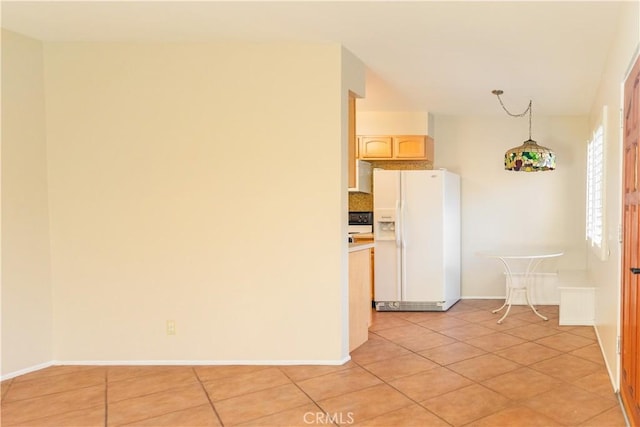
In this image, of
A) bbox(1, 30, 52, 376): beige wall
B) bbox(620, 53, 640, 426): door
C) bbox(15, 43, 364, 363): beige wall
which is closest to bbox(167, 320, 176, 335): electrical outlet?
bbox(15, 43, 364, 363): beige wall

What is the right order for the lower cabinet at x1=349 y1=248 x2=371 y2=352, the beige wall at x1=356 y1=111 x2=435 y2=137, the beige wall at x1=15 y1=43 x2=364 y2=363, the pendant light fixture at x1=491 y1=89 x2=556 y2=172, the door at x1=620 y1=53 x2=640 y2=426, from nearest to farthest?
the door at x1=620 y1=53 x2=640 y2=426 → the beige wall at x1=15 y1=43 x2=364 y2=363 → the lower cabinet at x1=349 y1=248 x2=371 y2=352 → the pendant light fixture at x1=491 y1=89 x2=556 y2=172 → the beige wall at x1=356 y1=111 x2=435 y2=137

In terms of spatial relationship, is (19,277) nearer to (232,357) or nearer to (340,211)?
(232,357)

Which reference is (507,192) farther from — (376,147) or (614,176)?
(614,176)

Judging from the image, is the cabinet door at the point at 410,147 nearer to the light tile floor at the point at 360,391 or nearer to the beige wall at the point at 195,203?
the beige wall at the point at 195,203

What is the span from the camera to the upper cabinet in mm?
5945

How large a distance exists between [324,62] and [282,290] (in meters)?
1.78

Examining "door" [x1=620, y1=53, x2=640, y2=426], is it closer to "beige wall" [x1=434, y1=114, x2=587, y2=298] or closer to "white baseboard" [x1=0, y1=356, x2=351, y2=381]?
"white baseboard" [x1=0, y1=356, x2=351, y2=381]

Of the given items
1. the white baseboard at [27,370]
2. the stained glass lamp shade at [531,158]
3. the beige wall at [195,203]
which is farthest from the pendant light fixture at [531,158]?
the white baseboard at [27,370]

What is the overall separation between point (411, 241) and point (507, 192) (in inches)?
69.0

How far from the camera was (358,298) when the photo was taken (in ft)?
13.0

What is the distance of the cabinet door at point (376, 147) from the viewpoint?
19.7ft

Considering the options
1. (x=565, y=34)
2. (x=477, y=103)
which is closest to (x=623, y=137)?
(x=565, y=34)

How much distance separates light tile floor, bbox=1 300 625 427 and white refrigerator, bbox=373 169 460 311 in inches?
54.3

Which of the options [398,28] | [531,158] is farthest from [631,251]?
[531,158]
